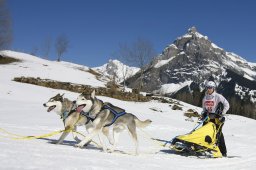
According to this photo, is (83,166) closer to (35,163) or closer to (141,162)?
(35,163)

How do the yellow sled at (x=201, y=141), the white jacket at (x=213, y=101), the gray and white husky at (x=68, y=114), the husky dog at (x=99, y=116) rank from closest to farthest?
the husky dog at (x=99, y=116)
the gray and white husky at (x=68, y=114)
the yellow sled at (x=201, y=141)
the white jacket at (x=213, y=101)

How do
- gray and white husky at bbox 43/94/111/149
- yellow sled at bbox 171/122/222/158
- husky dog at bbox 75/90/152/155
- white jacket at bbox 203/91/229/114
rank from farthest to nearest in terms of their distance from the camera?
1. white jacket at bbox 203/91/229/114
2. yellow sled at bbox 171/122/222/158
3. gray and white husky at bbox 43/94/111/149
4. husky dog at bbox 75/90/152/155

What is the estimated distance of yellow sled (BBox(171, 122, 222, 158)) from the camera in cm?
920

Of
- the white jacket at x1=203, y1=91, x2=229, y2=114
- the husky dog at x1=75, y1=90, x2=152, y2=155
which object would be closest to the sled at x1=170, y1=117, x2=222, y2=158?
the white jacket at x1=203, y1=91, x2=229, y2=114

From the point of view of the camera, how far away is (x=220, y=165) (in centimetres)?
815

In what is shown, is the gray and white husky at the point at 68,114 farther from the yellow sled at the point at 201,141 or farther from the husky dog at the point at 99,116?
the yellow sled at the point at 201,141

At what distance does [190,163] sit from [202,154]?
5.04 feet

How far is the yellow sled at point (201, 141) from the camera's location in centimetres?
920

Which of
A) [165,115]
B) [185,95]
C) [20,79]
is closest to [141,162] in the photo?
[165,115]

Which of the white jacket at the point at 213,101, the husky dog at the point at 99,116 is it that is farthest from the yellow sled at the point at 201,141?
the husky dog at the point at 99,116

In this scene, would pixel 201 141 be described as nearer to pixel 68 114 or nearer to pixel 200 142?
pixel 200 142

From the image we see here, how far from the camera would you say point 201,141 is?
920cm

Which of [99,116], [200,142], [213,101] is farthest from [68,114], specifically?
[213,101]

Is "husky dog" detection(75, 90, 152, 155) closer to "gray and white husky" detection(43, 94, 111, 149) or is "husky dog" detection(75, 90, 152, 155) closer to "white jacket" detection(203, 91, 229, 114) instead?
"gray and white husky" detection(43, 94, 111, 149)
